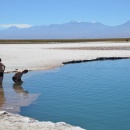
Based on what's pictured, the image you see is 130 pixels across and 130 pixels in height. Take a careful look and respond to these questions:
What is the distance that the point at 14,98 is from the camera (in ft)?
52.5

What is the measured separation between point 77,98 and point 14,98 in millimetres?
2937

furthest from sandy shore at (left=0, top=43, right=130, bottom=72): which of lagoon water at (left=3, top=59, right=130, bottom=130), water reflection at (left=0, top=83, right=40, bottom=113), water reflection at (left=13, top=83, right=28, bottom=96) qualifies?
water reflection at (left=0, top=83, right=40, bottom=113)

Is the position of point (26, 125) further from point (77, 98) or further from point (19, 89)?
point (19, 89)

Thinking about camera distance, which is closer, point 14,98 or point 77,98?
point 77,98

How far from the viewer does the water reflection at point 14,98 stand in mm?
14175

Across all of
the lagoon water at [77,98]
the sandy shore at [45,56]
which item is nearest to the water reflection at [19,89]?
the lagoon water at [77,98]

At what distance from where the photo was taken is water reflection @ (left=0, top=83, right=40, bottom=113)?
46.5 feet

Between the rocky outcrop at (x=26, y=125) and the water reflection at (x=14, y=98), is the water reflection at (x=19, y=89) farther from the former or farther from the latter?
the rocky outcrop at (x=26, y=125)

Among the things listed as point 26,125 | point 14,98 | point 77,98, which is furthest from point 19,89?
point 26,125

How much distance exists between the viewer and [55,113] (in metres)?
13.1

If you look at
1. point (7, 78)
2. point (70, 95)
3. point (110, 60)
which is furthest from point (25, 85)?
point (110, 60)

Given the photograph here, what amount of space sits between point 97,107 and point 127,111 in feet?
4.22

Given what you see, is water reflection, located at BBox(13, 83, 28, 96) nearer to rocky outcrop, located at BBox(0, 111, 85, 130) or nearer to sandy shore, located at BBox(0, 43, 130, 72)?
rocky outcrop, located at BBox(0, 111, 85, 130)

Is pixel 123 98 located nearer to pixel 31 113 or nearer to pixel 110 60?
pixel 31 113
